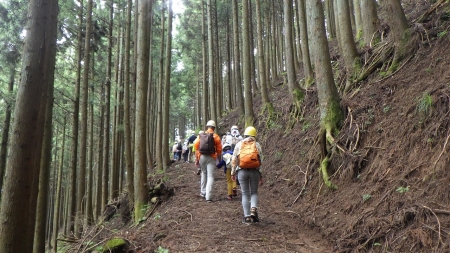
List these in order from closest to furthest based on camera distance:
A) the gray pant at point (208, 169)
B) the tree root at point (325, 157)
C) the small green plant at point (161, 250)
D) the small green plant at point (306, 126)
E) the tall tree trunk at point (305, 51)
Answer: the small green plant at point (161, 250), the tree root at point (325, 157), the gray pant at point (208, 169), the small green plant at point (306, 126), the tall tree trunk at point (305, 51)

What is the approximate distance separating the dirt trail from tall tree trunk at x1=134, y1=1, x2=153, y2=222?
2.13 ft

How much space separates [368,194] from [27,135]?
5.15m

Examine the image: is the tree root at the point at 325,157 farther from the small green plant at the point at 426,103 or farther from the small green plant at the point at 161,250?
the small green plant at the point at 161,250

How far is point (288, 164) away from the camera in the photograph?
1037 cm

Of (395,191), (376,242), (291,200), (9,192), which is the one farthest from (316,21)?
(9,192)

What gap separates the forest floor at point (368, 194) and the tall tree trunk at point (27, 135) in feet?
6.93

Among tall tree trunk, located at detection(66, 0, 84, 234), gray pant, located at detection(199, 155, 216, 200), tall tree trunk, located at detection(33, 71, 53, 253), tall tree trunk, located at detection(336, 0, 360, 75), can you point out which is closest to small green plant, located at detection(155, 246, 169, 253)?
gray pant, located at detection(199, 155, 216, 200)

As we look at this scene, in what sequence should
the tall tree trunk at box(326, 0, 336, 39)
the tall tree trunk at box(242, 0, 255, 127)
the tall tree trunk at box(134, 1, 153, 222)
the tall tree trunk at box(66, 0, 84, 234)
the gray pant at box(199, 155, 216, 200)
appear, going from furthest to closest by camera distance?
the tall tree trunk at box(326, 0, 336, 39) → the tall tree trunk at box(242, 0, 255, 127) → the tall tree trunk at box(66, 0, 84, 234) → the tall tree trunk at box(134, 1, 153, 222) → the gray pant at box(199, 155, 216, 200)

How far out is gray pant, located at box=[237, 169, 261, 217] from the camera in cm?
641

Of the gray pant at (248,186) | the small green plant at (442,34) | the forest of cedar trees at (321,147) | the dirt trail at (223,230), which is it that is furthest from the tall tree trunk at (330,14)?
the gray pant at (248,186)

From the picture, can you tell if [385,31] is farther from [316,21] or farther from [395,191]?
[395,191]

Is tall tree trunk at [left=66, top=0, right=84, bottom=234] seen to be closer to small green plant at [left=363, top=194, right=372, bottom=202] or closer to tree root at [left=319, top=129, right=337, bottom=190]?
tree root at [left=319, top=129, right=337, bottom=190]

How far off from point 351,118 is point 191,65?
2718 cm

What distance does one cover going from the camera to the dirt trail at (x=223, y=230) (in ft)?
17.7
